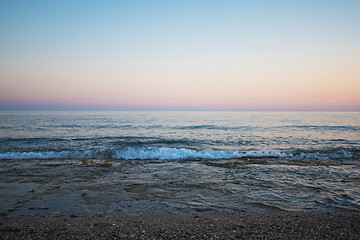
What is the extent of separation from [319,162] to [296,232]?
915 centimetres

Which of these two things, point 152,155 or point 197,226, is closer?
point 197,226

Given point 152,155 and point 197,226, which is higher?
point 197,226

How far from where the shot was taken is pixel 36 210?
486 cm

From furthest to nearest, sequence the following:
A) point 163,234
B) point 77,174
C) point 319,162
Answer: point 319,162 → point 77,174 → point 163,234

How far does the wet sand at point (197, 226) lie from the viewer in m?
3.66

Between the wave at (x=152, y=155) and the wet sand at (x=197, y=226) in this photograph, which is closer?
the wet sand at (x=197, y=226)

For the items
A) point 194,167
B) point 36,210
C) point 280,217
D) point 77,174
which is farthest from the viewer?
point 194,167

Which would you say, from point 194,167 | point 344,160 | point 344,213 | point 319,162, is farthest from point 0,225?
point 344,160

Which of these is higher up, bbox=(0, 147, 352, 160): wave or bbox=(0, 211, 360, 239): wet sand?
bbox=(0, 211, 360, 239): wet sand

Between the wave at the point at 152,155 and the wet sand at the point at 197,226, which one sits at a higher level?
the wet sand at the point at 197,226

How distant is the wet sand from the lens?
12.0 feet

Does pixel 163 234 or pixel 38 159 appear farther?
pixel 38 159

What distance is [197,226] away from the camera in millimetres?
4012

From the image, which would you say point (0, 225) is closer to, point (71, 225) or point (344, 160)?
point (71, 225)
